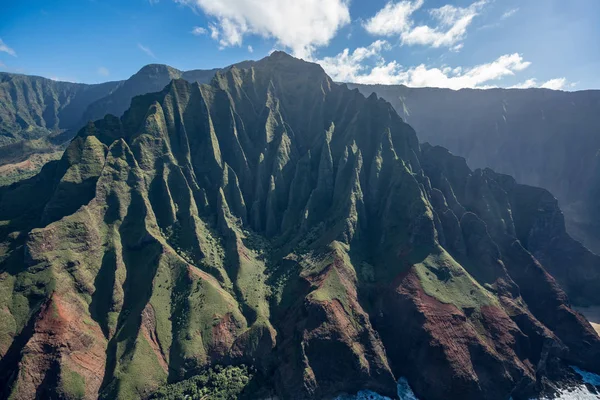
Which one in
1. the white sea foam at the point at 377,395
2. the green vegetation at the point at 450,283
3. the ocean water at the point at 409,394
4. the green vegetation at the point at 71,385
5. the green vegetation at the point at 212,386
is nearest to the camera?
the green vegetation at the point at 71,385

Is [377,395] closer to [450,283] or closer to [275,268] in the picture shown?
[450,283]

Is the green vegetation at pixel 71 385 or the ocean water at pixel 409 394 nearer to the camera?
the green vegetation at pixel 71 385

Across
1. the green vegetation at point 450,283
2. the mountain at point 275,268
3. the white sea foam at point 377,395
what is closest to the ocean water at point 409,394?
the white sea foam at point 377,395

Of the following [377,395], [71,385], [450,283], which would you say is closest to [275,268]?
[377,395]

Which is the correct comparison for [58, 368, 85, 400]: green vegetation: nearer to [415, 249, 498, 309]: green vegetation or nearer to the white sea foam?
the white sea foam

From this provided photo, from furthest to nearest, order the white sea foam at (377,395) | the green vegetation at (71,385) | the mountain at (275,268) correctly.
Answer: the white sea foam at (377,395)
the mountain at (275,268)
the green vegetation at (71,385)

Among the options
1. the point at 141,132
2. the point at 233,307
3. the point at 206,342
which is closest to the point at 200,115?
the point at 141,132

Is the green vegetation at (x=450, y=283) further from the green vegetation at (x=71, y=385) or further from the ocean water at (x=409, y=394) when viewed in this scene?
the green vegetation at (x=71, y=385)
